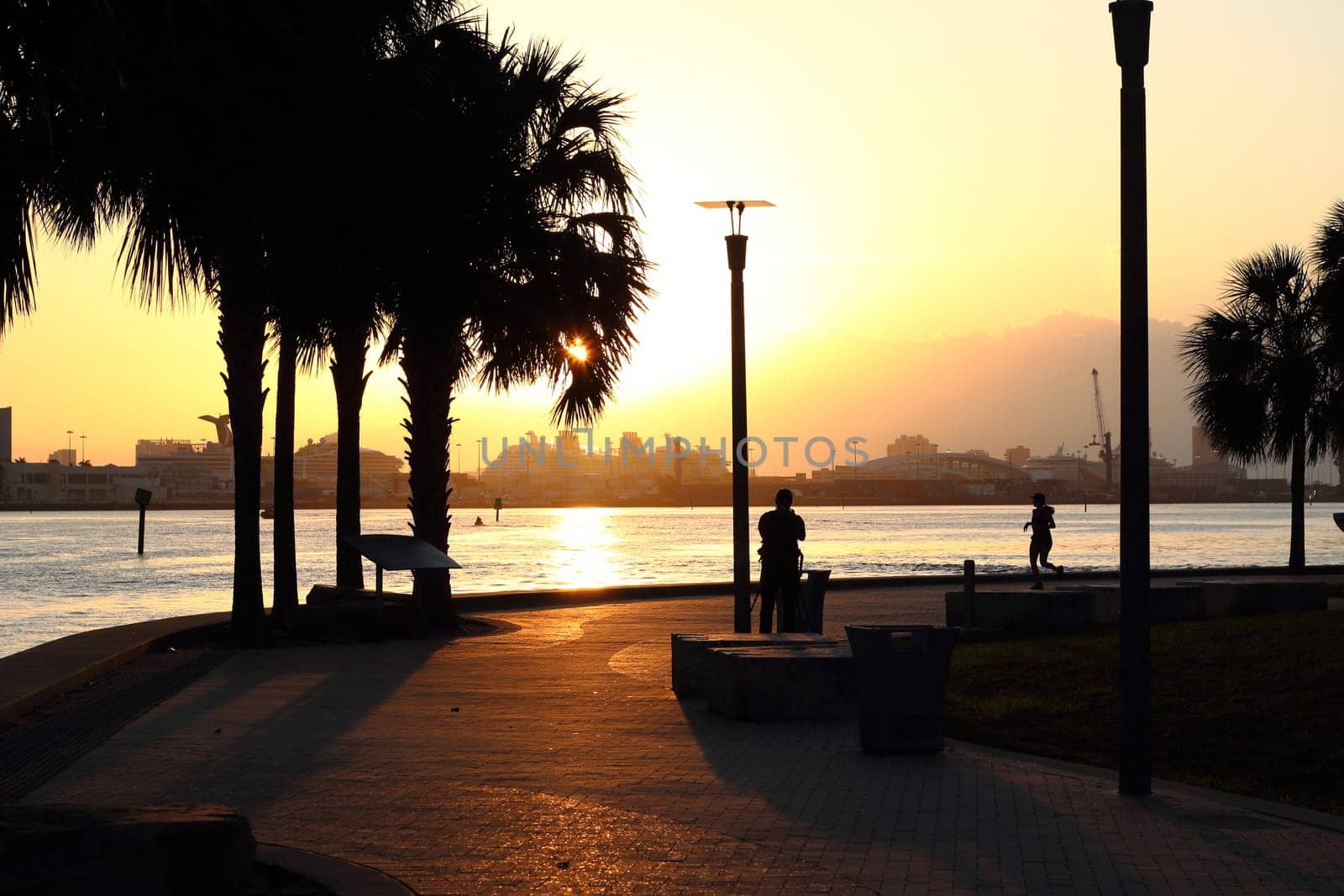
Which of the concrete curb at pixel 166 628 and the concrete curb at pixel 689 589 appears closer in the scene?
the concrete curb at pixel 166 628

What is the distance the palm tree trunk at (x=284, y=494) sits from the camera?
18094mm

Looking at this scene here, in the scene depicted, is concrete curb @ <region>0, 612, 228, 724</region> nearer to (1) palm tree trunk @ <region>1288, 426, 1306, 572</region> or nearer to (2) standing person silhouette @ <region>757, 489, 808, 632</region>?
(2) standing person silhouette @ <region>757, 489, 808, 632</region>

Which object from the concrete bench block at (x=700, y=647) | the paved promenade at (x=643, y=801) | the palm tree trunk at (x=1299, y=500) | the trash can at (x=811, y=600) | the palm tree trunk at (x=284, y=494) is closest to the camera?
the paved promenade at (x=643, y=801)

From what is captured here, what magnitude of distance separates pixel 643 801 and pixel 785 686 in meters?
3.13

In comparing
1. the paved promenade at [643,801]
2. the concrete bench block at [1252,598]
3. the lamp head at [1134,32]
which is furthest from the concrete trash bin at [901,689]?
the concrete bench block at [1252,598]

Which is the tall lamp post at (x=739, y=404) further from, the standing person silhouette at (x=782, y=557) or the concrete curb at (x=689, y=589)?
the concrete curb at (x=689, y=589)

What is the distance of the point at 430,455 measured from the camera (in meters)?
19.1

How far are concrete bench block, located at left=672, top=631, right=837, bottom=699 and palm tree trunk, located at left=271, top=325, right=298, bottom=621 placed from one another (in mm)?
7099

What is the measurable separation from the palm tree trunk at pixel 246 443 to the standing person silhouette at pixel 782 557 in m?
5.54

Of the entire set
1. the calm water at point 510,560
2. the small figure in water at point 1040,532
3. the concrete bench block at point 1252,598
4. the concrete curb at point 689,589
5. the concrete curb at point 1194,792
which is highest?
the small figure in water at point 1040,532

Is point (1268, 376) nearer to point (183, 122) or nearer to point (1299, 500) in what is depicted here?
point (1299, 500)

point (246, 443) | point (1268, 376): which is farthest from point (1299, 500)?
point (246, 443)

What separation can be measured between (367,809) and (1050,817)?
3364 millimetres

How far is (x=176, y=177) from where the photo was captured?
594 cm
